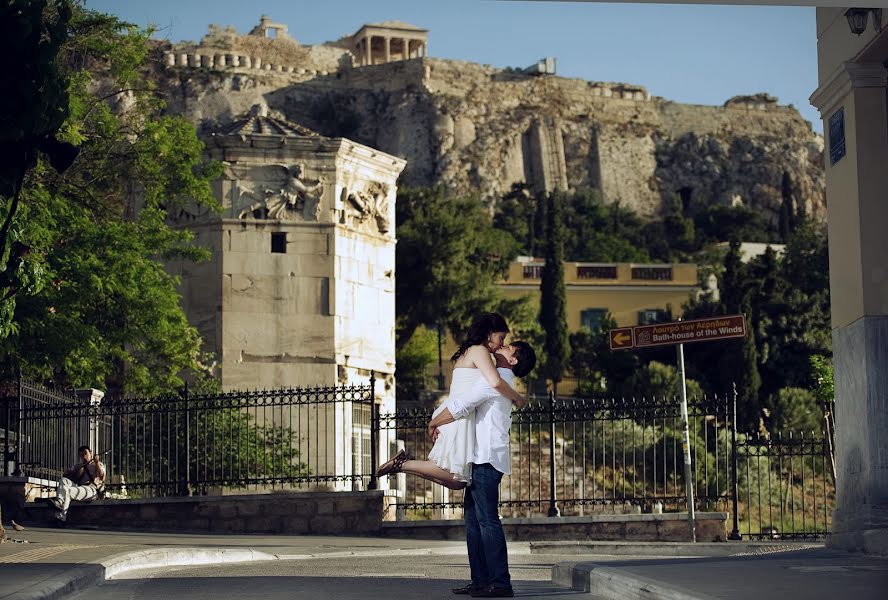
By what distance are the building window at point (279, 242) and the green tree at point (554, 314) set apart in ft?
115

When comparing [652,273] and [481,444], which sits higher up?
[652,273]

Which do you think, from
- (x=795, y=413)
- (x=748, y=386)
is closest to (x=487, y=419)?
(x=795, y=413)

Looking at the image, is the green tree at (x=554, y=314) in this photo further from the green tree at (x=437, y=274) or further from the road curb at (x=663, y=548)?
the road curb at (x=663, y=548)

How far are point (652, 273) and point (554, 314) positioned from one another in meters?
12.7

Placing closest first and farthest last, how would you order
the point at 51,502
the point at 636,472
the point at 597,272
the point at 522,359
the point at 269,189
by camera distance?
1. the point at 522,359
2. the point at 51,502
3. the point at 269,189
4. the point at 636,472
5. the point at 597,272

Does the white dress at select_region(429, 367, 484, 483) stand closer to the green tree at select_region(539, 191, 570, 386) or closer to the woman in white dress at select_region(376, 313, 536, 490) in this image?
the woman in white dress at select_region(376, 313, 536, 490)

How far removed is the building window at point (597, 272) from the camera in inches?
3036

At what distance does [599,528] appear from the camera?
20.7 m

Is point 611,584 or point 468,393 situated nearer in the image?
point 611,584

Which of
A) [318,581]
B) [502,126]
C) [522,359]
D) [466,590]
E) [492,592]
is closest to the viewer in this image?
[492,592]

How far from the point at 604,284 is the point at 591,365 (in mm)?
11746

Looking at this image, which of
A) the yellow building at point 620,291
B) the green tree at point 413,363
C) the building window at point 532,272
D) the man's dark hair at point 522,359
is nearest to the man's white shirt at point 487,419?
the man's dark hair at point 522,359

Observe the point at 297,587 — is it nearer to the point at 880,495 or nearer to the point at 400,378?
the point at 880,495

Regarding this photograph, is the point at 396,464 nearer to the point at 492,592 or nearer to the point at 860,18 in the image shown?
the point at 492,592
